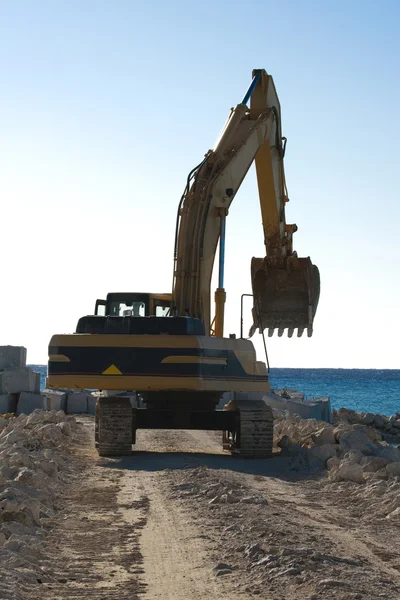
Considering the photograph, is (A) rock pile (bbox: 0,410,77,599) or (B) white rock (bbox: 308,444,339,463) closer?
(A) rock pile (bbox: 0,410,77,599)

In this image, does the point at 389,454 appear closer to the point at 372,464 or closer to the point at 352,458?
the point at 352,458

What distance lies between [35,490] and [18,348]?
48.9 ft

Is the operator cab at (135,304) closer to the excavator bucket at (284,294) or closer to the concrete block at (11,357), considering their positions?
the excavator bucket at (284,294)

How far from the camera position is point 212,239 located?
15758 millimetres

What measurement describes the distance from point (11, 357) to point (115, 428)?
Result: 10.1 meters

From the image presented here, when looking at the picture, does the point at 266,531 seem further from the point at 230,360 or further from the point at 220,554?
the point at 230,360

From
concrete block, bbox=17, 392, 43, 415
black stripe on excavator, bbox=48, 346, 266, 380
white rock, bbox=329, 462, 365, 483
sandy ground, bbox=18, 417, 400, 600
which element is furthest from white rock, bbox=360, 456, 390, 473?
concrete block, bbox=17, 392, 43, 415

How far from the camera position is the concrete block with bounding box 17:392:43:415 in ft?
80.9

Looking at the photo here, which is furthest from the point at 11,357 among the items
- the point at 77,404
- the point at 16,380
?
the point at 77,404

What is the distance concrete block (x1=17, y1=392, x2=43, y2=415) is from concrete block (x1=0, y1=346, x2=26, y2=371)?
79cm

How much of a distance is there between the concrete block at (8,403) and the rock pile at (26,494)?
775 centimetres

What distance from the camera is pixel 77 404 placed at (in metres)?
27.9

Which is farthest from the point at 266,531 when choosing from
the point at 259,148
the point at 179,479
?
the point at 259,148

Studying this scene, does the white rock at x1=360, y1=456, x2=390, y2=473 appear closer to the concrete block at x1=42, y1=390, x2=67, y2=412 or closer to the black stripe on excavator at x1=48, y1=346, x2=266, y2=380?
the black stripe on excavator at x1=48, y1=346, x2=266, y2=380
